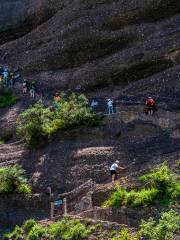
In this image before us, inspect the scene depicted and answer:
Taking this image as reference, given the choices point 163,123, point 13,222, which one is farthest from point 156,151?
point 13,222

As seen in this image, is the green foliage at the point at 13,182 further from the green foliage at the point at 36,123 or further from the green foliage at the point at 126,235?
the green foliage at the point at 126,235

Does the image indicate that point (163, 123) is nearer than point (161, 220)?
No

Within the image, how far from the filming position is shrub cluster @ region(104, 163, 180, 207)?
2861cm

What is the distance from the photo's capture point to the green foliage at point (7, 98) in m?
45.1

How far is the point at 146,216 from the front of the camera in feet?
91.3

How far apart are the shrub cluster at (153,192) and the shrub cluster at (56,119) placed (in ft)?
24.2

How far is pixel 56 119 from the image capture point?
125ft

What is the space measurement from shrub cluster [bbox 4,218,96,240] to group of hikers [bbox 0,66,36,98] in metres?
14.5

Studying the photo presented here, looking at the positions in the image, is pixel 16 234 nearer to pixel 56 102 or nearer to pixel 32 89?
pixel 56 102

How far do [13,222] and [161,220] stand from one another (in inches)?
381

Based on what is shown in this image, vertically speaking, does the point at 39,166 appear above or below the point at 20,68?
below

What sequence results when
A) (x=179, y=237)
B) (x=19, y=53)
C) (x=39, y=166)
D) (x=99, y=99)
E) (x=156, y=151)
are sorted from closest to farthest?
(x=179, y=237)
(x=156, y=151)
(x=39, y=166)
(x=99, y=99)
(x=19, y=53)

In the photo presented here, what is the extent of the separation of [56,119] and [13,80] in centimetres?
1028

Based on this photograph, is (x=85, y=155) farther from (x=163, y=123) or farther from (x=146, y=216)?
(x=146, y=216)
